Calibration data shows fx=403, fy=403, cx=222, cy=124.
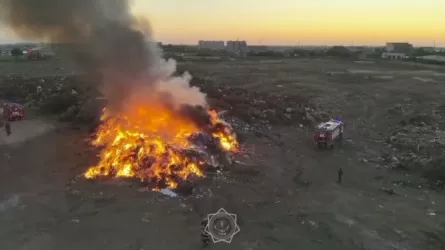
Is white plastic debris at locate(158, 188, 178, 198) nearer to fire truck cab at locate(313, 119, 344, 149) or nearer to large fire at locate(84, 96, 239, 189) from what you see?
large fire at locate(84, 96, 239, 189)

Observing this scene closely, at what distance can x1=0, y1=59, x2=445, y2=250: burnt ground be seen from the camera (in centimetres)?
1327

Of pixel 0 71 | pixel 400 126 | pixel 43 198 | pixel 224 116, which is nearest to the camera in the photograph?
pixel 43 198

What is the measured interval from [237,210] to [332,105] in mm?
25266

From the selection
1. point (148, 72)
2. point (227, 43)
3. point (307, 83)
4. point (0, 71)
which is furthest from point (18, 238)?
point (227, 43)

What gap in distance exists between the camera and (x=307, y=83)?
48469mm

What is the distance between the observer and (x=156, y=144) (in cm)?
1903

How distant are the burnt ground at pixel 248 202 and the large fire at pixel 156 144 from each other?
2.90 ft

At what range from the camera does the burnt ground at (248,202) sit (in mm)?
13273

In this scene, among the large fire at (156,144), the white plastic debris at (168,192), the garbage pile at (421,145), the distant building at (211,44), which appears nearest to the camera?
the white plastic debris at (168,192)

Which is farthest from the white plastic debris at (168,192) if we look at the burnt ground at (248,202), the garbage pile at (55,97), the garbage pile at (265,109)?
the garbage pile at (55,97)

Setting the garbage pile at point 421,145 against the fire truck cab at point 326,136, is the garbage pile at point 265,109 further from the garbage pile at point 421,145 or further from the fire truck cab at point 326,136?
the garbage pile at point 421,145

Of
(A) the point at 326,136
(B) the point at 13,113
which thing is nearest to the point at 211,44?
(B) the point at 13,113

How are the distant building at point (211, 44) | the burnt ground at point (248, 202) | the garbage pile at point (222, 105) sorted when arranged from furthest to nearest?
the distant building at point (211, 44), the garbage pile at point (222, 105), the burnt ground at point (248, 202)

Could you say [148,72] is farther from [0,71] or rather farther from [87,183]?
[0,71]
